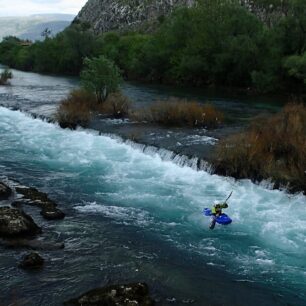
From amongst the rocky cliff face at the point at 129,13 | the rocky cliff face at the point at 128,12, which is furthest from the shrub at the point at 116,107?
the rocky cliff face at the point at 128,12

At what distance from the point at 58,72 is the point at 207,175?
69.6 metres

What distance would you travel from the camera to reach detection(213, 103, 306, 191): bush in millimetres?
17766

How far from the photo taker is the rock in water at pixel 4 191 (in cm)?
1721

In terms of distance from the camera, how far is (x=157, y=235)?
47.3 feet

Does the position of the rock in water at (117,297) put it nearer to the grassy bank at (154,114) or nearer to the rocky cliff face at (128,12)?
the grassy bank at (154,114)

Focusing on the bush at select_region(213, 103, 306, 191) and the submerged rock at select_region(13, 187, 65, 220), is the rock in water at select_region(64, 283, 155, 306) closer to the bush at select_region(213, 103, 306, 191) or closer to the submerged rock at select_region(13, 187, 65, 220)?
the submerged rock at select_region(13, 187, 65, 220)

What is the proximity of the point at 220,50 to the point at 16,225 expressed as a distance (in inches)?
1880

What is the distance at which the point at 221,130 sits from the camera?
27.7 metres

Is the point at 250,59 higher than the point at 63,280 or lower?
higher

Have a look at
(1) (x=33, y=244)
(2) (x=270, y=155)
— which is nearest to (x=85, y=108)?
(2) (x=270, y=155)

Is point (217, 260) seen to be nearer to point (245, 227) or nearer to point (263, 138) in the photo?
point (245, 227)

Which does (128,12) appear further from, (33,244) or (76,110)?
(33,244)

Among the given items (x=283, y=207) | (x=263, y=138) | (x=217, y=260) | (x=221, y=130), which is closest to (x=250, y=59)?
(x=221, y=130)

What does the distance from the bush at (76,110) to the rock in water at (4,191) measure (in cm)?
1227
